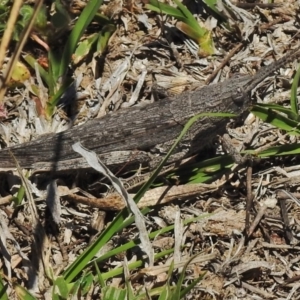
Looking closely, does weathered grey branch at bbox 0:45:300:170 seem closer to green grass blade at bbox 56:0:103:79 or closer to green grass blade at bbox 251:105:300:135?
green grass blade at bbox 251:105:300:135

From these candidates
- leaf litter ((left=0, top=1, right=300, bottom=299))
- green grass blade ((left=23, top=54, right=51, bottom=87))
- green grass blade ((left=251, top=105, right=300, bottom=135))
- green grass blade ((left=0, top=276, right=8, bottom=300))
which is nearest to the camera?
green grass blade ((left=0, top=276, right=8, bottom=300))

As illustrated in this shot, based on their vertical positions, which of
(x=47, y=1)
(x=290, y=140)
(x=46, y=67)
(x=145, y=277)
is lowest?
(x=145, y=277)

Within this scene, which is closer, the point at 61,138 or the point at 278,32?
the point at 61,138

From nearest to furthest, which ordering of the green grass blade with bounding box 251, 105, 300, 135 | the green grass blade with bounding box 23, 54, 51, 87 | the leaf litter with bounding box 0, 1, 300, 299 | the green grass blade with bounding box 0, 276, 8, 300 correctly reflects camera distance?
Answer: the green grass blade with bounding box 0, 276, 8, 300 < the leaf litter with bounding box 0, 1, 300, 299 < the green grass blade with bounding box 251, 105, 300, 135 < the green grass blade with bounding box 23, 54, 51, 87

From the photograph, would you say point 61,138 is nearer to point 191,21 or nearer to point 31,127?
point 31,127

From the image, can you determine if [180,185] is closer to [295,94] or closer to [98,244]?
[98,244]

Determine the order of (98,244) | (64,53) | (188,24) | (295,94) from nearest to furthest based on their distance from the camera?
(98,244) < (295,94) < (64,53) < (188,24)

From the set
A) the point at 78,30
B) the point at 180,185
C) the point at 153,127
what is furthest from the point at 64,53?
the point at 180,185

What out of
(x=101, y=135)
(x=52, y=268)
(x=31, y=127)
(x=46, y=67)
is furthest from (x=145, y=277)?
(x=46, y=67)

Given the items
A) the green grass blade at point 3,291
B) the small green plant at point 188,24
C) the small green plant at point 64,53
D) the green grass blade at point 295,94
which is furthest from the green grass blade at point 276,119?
the green grass blade at point 3,291

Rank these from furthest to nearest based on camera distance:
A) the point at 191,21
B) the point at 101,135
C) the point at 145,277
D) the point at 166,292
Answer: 1. the point at 191,21
2. the point at 101,135
3. the point at 145,277
4. the point at 166,292

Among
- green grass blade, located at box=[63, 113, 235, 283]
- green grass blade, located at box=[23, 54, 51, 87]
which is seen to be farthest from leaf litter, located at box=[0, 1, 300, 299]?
green grass blade, located at box=[63, 113, 235, 283]
